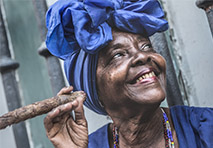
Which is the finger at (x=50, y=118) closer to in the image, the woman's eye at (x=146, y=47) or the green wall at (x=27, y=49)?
the woman's eye at (x=146, y=47)

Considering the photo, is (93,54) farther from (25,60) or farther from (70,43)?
(25,60)

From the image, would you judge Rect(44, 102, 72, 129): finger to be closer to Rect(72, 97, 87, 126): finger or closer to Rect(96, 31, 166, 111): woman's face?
Rect(72, 97, 87, 126): finger

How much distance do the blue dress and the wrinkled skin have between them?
6 centimetres

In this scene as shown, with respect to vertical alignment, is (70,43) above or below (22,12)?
below

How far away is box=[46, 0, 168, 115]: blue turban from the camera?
49.4 inches

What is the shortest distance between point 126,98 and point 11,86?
1.18 metres

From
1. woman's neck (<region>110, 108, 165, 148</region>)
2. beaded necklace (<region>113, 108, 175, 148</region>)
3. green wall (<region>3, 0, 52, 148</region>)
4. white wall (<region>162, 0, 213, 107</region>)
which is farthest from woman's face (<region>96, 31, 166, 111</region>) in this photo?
green wall (<region>3, 0, 52, 148</region>)

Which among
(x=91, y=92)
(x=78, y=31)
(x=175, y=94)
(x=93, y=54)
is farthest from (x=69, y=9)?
(x=175, y=94)

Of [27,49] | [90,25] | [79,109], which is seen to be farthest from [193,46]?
[27,49]

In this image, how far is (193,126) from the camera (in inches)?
53.4

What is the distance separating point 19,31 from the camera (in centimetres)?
269

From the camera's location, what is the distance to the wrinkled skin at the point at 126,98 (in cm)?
122

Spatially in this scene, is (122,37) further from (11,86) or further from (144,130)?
(11,86)

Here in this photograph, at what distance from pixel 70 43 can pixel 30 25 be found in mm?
1435
